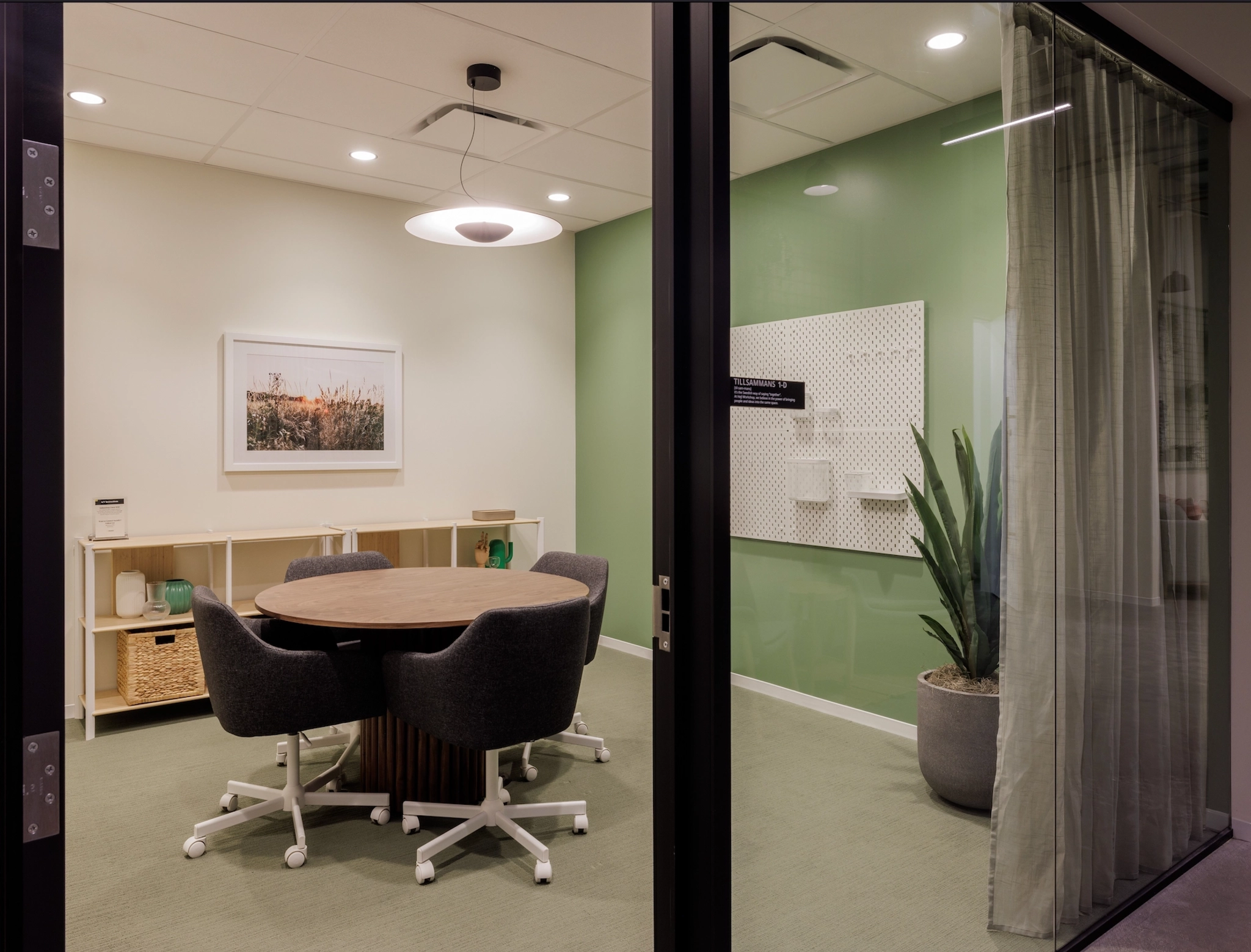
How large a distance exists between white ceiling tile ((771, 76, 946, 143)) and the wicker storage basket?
348cm

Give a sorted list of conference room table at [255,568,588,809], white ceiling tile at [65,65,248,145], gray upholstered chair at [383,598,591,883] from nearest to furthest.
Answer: gray upholstered chair at [383,598,591,883] < conference room table at [255,568,588,809] < white ceiling tile at [65,65,248,145]

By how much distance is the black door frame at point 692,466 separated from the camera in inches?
60.5

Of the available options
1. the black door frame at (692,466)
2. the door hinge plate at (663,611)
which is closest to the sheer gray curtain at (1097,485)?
the black door frame at (692,466)

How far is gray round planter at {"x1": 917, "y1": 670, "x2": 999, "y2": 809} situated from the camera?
1597mm

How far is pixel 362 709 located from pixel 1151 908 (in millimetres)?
2340

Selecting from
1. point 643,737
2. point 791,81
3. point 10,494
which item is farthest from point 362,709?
point 791,81

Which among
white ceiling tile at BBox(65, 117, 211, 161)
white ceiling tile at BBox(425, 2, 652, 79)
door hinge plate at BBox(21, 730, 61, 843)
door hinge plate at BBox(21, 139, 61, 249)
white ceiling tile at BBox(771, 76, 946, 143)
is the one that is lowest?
door hinge plate at BBox(21, 730, 61, 843)

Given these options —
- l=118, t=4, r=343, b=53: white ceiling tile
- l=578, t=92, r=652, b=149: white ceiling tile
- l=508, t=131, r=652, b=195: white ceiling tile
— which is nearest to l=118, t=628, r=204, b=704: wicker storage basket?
l=118, t=4, r=343, b=53: white ceiling tile

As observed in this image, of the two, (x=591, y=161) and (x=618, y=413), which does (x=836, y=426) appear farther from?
(x=618, y=413)

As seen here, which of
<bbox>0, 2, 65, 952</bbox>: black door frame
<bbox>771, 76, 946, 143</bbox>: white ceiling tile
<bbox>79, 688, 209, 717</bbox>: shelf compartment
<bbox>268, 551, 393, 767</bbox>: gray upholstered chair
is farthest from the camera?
<bbox>79, 688, 209, 717</bbox>: shelf compartment

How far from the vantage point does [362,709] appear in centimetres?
269

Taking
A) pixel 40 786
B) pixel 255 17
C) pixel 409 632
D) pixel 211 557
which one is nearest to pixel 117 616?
pixel 211 557

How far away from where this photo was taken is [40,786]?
1.00 metres

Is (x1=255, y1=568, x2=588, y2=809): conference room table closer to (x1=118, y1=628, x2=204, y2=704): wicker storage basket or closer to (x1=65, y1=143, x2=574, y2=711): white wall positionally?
(x1=118, y1=628, x2=204, y2=704): wicker storage basket
